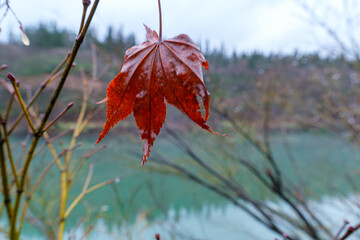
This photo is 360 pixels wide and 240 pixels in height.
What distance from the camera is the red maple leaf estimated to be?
27cm

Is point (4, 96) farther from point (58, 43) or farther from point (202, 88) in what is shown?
point (202, 88)

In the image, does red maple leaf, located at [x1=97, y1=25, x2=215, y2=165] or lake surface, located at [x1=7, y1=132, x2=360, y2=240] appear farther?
lake surface, located at [x1=7, y1=132, x2=360, y2=240]

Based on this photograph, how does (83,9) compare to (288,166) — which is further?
(288,166)

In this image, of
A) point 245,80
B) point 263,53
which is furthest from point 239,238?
point 263,53

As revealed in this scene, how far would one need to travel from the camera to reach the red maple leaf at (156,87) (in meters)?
0.27

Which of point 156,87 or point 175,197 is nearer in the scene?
point 156,87

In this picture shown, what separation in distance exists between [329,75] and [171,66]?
2235mm

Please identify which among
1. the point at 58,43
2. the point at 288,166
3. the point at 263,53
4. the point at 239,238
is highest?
the point at 58,43

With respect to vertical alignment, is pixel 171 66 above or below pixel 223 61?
below

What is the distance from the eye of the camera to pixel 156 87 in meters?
0.29

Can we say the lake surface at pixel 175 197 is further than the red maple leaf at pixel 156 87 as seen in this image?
Yes

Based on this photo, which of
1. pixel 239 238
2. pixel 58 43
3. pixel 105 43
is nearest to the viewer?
pixel 105 43

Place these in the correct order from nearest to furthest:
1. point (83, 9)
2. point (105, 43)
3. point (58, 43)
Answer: point (83, 9)
point (105, 43)
point (58, 43)

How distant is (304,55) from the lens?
85.6 inches
